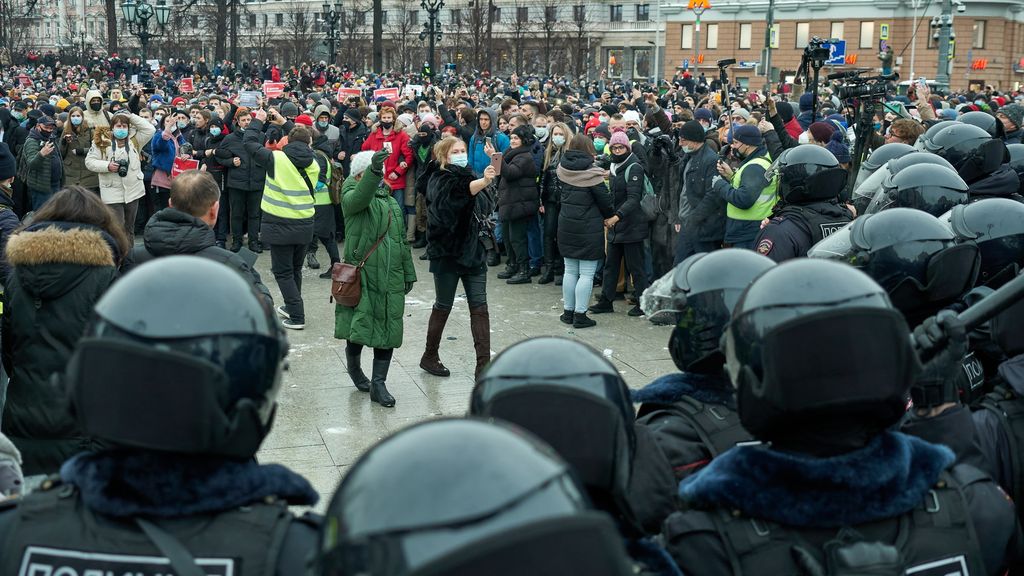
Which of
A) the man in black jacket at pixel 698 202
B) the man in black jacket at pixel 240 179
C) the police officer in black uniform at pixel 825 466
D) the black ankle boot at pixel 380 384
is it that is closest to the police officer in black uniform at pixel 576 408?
the police officer in black uniform at pixel 825 466

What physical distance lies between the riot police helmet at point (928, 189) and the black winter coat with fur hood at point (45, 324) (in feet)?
12.2

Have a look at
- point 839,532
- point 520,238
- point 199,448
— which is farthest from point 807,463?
point 520,238

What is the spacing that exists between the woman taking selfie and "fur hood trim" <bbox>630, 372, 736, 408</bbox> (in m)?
4.94

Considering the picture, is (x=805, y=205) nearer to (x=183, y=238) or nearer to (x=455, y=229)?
(x=455, y=229)

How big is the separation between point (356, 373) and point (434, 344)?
725mm

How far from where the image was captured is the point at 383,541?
1349mm

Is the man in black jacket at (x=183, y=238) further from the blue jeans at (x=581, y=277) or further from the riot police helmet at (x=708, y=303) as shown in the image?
the blue jeans at (x=581, y=277)

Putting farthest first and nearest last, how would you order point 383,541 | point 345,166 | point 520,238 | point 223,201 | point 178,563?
point 345,166, point 223,201, point 520,238, point 178,563, point 383,541

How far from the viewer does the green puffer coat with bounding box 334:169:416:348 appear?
24.9 ft

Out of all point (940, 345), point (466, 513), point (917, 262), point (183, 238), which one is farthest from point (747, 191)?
point (466, 513)

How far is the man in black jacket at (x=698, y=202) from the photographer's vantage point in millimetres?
9602

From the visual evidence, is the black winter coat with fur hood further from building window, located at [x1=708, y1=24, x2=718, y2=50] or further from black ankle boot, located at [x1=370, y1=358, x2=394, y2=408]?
building window, located at [x1=708, y1=24, x2=718, y2=50]

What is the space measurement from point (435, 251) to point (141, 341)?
238 inches

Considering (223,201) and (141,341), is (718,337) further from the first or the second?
(223,201)
